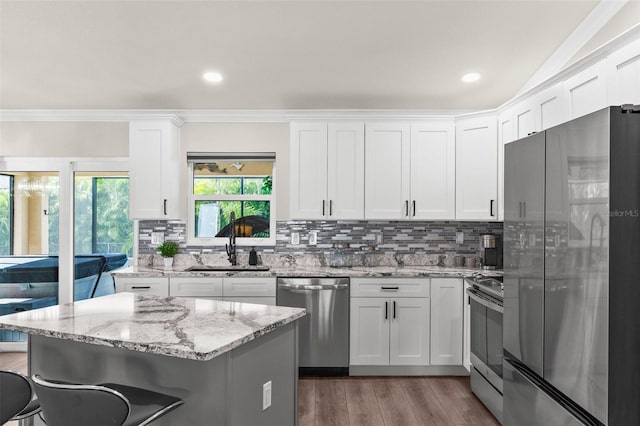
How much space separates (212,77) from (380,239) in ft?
7.55

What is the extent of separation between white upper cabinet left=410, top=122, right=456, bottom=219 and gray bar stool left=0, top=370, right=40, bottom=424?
130 inches

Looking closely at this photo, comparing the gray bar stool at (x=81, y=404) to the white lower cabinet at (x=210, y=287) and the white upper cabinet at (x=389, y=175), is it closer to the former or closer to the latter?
the white lower cabinet at (x=210, y=287)

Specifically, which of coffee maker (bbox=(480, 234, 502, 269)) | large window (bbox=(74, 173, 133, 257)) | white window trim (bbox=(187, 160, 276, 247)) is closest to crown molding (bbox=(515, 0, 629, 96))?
coffee maker (bbox=(480, 234, 502, 269))

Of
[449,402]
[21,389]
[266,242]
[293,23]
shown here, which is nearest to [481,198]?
[449,402]

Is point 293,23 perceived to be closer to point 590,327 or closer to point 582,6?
point 582,6

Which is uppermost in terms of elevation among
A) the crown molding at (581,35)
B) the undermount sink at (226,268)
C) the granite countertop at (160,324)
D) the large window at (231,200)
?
the crown molding at (581,35)

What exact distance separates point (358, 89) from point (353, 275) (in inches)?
64.3

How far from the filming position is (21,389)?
1.76m

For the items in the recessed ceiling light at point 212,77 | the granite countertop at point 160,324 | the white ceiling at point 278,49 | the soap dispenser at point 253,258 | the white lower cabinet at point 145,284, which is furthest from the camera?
the soap dispenser at point 253,258

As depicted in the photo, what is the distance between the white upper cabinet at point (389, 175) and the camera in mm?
4160

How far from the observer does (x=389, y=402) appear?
10.9ft

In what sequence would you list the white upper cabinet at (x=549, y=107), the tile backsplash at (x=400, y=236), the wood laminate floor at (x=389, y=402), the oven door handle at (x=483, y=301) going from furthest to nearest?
the tile backsplash at (x=400, y=236), the wood laminate floor at (x=389, y=402), the oven door handle at (x=483, y=301), the white upper cabinet at (x=549, y=107)

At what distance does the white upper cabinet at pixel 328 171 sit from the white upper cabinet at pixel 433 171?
1.74ft

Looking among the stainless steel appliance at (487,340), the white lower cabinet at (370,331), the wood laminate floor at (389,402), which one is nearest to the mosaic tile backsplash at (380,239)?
the white lower cabinet at (370,331)
